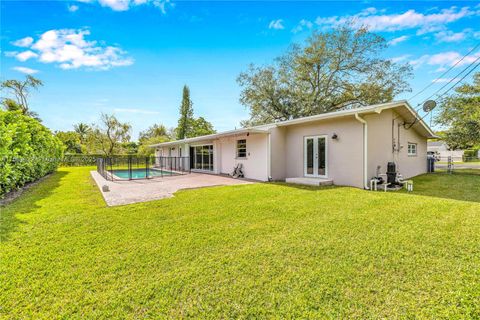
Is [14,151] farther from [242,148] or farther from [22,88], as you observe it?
[22,88]

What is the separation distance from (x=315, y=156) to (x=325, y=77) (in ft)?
50.5

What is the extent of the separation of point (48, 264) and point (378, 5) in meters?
17.3

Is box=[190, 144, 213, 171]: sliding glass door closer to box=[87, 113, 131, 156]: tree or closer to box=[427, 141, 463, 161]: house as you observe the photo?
box=[87, 113, 131, 156]: tree

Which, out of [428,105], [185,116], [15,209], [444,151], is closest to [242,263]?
[15,209]

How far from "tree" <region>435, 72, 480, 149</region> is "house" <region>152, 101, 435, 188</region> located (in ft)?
12.0

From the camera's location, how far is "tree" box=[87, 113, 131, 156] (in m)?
29.0

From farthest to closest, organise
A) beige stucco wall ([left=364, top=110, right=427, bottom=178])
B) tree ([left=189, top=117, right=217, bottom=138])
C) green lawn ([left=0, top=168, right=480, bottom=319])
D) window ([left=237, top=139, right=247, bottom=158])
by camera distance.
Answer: tree ([left=189, top=117, right=217, bottom=138]) → window ([left=237, top=139, right=247, bottom=158]) → beige stucco wall ([left=364, top=110, right=427, bottom=178]) → green lawn ([left=0, top=168, right=480, bottom=319])

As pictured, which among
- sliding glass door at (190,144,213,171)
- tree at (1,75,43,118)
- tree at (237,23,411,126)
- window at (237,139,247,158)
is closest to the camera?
window at (237,139,247,158)

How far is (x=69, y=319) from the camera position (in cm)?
214

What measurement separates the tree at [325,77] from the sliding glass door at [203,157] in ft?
33.9

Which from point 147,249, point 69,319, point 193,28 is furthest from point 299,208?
point 193,28

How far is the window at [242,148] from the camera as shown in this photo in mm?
12695

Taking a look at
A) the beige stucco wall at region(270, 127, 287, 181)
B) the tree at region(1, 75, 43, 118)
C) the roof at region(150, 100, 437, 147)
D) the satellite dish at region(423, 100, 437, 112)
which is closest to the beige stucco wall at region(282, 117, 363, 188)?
the roof at region(150, 100, 437, 147)

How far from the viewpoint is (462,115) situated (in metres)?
16.1
